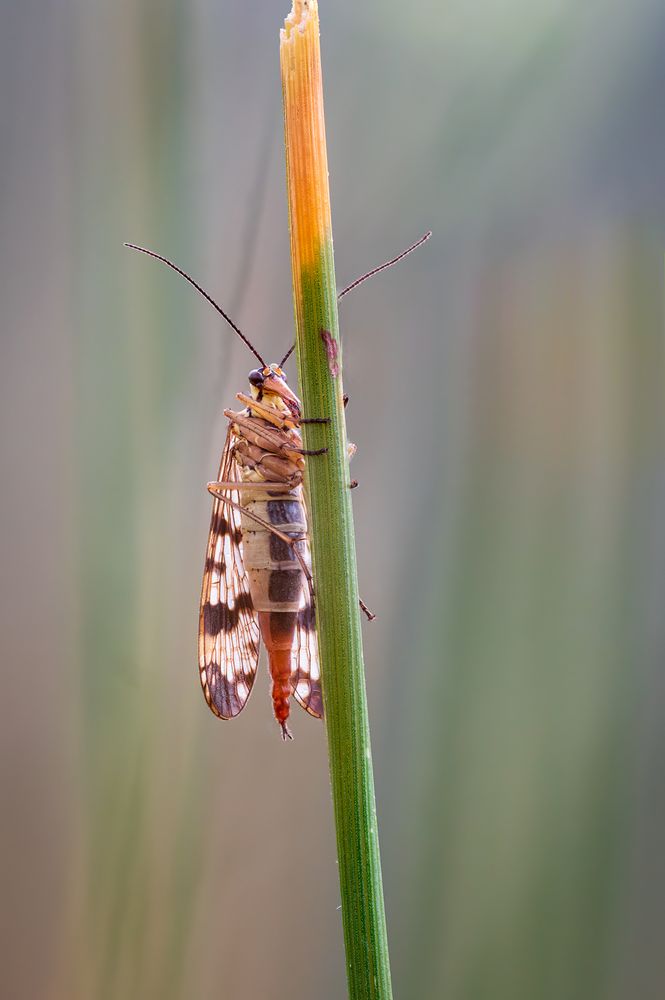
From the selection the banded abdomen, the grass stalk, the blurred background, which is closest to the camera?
the grass stalk

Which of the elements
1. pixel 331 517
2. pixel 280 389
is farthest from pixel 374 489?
pixel 331 517

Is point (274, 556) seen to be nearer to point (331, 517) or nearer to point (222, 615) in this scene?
point (222, 615)

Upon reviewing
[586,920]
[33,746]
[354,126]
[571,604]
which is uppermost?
[354,126]

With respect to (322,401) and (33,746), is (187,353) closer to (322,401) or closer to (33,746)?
(33,746)

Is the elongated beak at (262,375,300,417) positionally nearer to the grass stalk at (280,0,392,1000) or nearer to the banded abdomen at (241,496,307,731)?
the banded abdomen at (241,496,307,731)

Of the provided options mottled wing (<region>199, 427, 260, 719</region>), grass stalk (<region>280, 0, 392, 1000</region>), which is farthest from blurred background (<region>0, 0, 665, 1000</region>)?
grass stalk (<region>280, 0, 392, 1000</region>)

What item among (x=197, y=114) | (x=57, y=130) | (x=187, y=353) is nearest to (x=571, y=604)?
(x=187, y=353)

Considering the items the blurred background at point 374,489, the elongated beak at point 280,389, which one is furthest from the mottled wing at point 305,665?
the blurred background at point 374,489
